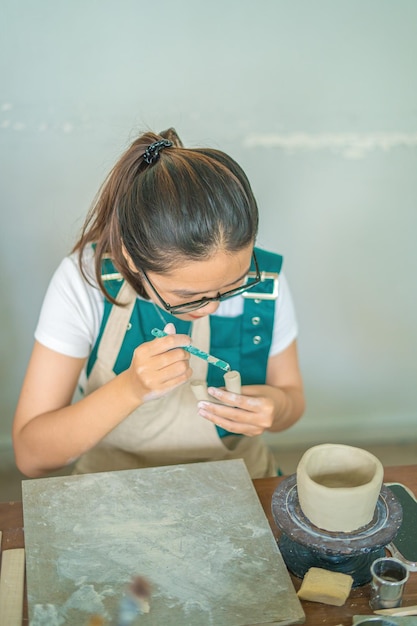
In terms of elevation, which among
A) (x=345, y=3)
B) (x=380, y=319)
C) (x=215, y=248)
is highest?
(x=345, y=3)

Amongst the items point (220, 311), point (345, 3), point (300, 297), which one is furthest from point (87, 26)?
point (300, 297)

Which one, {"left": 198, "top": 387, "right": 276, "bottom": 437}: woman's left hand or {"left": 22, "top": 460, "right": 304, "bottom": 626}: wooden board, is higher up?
{"left": 198, "top": 387, "right": 276, "bottom": 437}: woman's left hand

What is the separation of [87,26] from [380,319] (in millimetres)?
1589

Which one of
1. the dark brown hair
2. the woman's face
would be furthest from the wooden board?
the dark brown hair

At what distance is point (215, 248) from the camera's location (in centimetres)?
156

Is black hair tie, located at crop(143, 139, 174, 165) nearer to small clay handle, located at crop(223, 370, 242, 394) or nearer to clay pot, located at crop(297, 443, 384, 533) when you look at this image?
small clay handle, located at crop(223, 370, 242, 394)

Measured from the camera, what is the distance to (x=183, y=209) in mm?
1513

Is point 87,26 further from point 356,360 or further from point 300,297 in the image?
point 356,360

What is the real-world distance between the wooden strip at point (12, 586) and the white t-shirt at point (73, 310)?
574mm

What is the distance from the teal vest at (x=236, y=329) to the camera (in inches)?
74.7

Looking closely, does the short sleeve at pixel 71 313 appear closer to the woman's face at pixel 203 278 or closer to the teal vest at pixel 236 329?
the teal vest at pixel 236 329

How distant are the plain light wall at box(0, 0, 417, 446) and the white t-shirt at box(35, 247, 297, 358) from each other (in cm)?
64

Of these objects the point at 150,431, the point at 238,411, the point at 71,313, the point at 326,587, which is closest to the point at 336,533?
the point at 326,587

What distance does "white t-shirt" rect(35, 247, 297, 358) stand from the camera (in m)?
1.80
